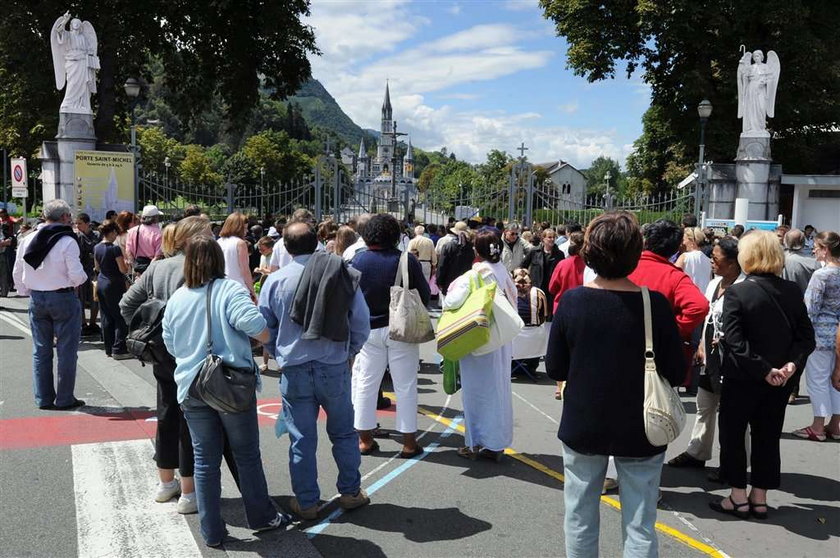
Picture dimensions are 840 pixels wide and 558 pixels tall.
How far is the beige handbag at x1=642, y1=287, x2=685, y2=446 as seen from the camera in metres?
3.11

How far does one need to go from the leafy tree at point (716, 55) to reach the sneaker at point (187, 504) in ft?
71.3

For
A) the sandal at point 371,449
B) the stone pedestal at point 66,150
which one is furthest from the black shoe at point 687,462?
the stone pedestal at point 66,150

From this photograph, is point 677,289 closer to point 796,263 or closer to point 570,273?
point 570,273

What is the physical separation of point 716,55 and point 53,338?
2336cm

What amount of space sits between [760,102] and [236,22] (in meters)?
15.5

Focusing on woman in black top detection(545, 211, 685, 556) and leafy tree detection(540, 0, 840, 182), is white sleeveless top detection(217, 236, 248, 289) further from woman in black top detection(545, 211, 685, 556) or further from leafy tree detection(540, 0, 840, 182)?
leafy tree detection(540, 0, 840, 182)

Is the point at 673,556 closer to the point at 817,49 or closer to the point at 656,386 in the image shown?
the point at 656,386

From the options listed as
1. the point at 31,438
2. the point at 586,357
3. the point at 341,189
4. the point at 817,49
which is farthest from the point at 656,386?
the point at 817,49

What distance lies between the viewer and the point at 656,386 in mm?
3164

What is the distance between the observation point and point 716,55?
24.0 metres

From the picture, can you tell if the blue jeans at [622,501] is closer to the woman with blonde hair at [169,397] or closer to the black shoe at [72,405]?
the woman with blonde hair at [169,397]

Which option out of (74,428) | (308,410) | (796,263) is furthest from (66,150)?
(796,263)

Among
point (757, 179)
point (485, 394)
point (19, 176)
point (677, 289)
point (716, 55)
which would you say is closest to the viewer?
point (677, 289)

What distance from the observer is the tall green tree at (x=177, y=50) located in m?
20.7
